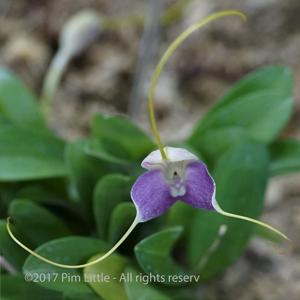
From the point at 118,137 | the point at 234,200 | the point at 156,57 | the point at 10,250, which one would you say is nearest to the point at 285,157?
the point at 234,200

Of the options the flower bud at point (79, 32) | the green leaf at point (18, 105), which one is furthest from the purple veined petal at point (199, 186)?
the flower bud at point (79, 32)

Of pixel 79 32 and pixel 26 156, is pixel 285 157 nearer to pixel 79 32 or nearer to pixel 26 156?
pixel 26 156

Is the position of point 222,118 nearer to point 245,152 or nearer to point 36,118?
point 245,152

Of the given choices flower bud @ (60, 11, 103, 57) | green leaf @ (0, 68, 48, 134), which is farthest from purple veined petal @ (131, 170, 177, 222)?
flower bud @ (60, 11, 103, 57)

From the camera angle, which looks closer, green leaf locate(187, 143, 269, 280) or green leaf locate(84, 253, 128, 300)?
green leaf locate(84, 253, 128, 300)

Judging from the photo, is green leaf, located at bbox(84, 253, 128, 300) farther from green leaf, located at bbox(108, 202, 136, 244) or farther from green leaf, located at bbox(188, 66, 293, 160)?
green leaf, located at bbox(188, 66, 293, 160)

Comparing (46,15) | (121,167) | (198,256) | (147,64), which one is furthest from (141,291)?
(46,15)
